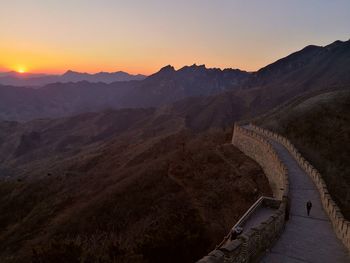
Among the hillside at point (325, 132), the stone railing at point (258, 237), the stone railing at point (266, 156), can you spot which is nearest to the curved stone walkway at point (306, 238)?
the stone railing at point (258, 237)

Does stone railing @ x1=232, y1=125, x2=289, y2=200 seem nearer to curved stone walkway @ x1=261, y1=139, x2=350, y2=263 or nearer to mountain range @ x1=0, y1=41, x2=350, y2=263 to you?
mountain range @ x1=0, y1=41, x2=350, y2=263

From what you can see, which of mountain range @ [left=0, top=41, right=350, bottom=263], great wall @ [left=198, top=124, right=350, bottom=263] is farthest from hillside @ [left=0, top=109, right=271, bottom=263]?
great wall @ [left=198, top=124, right=350, bottom=263]

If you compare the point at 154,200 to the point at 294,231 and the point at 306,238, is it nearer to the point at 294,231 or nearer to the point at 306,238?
the point at 294,231

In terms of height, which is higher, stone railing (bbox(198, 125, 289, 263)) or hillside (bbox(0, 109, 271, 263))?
stone railing (bbox(198, 125, 289, 263))

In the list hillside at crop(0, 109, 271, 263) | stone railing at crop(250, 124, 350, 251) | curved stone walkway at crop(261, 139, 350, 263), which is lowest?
hillside at crop(0, 109, 271, 263)

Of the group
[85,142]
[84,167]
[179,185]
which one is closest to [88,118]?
[85,142]

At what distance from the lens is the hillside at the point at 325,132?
108ft

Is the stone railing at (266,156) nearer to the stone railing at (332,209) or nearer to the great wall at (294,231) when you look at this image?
the great wall at (294,231)

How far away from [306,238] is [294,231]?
741 millimetres

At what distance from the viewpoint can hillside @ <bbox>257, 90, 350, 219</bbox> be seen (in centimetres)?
3288

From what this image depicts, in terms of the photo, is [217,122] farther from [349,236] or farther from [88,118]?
[349,236]

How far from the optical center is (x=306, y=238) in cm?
1516

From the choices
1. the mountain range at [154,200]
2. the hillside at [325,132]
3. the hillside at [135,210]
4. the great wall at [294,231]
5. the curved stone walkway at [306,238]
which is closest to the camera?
the great wall at [294,231]

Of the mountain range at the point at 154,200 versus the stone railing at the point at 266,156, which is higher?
the stone railing at the point at 266,156
